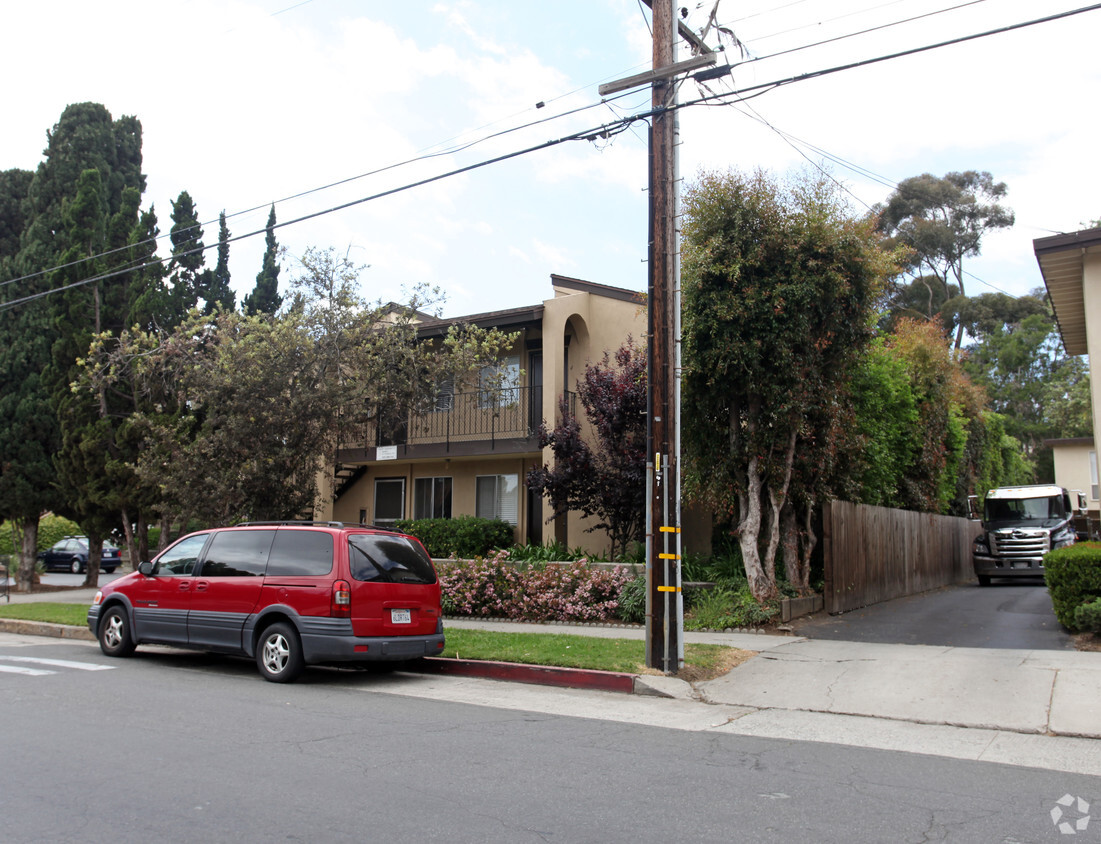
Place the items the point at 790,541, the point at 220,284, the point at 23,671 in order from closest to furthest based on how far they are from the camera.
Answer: the point at 23,671
the point at 790,541
the point at 220,284

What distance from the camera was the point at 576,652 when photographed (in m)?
10.3

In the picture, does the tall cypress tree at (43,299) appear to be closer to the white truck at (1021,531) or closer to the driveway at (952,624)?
the driveway at (952,624)

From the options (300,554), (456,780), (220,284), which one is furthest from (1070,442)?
(456,780)

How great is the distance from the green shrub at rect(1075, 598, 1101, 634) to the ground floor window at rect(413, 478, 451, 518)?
1363 cm

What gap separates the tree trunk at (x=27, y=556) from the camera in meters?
23.4

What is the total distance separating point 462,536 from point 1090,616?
11.3 m

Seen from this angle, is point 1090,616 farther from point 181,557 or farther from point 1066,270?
point 181,557

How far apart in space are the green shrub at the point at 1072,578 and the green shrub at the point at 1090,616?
152 millimetres

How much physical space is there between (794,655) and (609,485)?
19.4ft

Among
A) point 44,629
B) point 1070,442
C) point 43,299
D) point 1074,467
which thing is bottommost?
point 44,629

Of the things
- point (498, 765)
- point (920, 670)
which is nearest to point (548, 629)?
point (920, 670)

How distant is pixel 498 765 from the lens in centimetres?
588

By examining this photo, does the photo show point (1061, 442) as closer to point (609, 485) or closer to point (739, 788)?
point (609, 485)

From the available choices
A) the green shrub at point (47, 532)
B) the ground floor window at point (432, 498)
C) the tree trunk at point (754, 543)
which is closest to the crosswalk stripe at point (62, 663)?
the tree trunk at point (754, 543)
